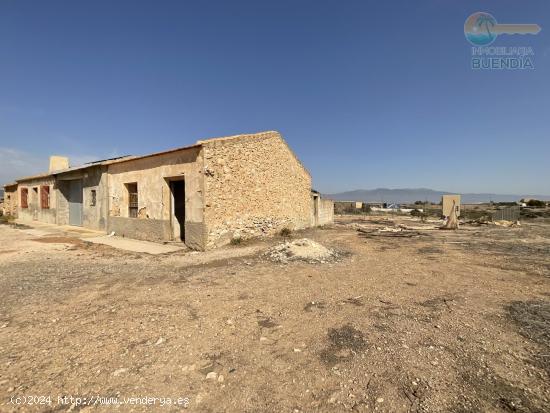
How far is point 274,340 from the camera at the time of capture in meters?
3.39

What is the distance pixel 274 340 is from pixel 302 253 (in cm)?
473

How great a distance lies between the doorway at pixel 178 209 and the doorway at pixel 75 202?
8955mm

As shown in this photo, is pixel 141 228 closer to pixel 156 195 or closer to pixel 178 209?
pixel 156 195

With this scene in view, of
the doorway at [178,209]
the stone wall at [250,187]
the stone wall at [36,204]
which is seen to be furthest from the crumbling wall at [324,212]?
the stone wall at [36,204]

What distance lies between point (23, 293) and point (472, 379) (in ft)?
23.0

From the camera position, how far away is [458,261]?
309 inches

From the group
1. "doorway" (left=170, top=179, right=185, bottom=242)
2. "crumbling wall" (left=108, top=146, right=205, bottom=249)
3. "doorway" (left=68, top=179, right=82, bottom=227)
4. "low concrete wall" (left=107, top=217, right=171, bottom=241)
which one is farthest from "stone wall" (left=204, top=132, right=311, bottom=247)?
"doorway" (left=68, top=179, right=82, bottom=227)

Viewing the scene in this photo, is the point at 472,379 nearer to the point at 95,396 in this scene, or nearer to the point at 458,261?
the point at 95,396

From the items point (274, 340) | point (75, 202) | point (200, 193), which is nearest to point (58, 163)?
point (75, 202)

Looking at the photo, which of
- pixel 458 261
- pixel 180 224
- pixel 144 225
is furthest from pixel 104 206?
pixel 458 261

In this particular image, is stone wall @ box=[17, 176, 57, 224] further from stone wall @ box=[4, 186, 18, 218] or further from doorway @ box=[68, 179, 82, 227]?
stone wall @ box=[4, 186, 18, 218]

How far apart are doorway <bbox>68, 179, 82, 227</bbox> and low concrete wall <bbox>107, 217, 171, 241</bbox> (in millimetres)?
4879

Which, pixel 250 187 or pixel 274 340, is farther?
pixel 250 187

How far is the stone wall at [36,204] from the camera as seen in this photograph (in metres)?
18.0
